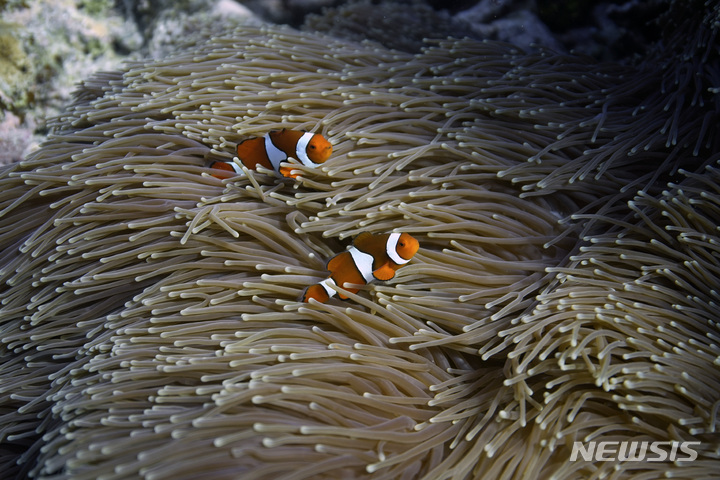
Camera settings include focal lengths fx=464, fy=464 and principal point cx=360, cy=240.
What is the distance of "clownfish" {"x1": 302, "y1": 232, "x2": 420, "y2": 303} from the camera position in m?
1.59

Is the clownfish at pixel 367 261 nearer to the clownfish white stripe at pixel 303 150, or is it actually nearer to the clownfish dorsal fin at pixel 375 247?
the clownfish dorsal fin at pixel 375 247

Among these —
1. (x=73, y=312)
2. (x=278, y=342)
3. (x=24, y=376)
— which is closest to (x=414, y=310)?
(x=278, y=342)

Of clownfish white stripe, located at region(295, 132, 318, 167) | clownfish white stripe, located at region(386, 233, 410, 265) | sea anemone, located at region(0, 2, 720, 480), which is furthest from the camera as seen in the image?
clownfish white stripe, located at region(295, 132, 318, 167)

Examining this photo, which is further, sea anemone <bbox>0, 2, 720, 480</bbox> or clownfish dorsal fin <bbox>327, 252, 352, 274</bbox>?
clownfish dorsal fin <bbox>327, 252, 352, 274</bbox>

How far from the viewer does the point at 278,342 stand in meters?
1.53

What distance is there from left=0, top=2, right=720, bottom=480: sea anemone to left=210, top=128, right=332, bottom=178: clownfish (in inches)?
2.2

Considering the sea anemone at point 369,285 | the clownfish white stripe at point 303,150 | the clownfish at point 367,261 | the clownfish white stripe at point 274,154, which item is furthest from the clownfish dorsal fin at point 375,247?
the clownfish white stripe at point 274,154

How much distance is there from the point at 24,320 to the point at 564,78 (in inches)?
104

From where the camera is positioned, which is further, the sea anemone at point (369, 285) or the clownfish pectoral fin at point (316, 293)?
the clownfish pectoral fin at point (316, 293)

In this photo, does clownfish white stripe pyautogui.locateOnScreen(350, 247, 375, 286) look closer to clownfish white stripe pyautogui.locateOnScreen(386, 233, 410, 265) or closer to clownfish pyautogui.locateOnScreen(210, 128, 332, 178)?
clownfish white stripe pyautogui.locateOnScreen(386, 233, 410, 265)

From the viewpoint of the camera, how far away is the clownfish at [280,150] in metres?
1.80

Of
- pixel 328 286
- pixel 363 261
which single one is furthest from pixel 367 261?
pixel 328 286

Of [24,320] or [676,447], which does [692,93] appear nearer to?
[676,447]

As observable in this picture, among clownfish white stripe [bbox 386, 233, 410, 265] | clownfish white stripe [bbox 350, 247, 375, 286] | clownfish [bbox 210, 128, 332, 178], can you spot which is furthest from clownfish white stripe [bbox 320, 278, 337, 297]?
clownfish [bbox 210, 128, 332, 178]
